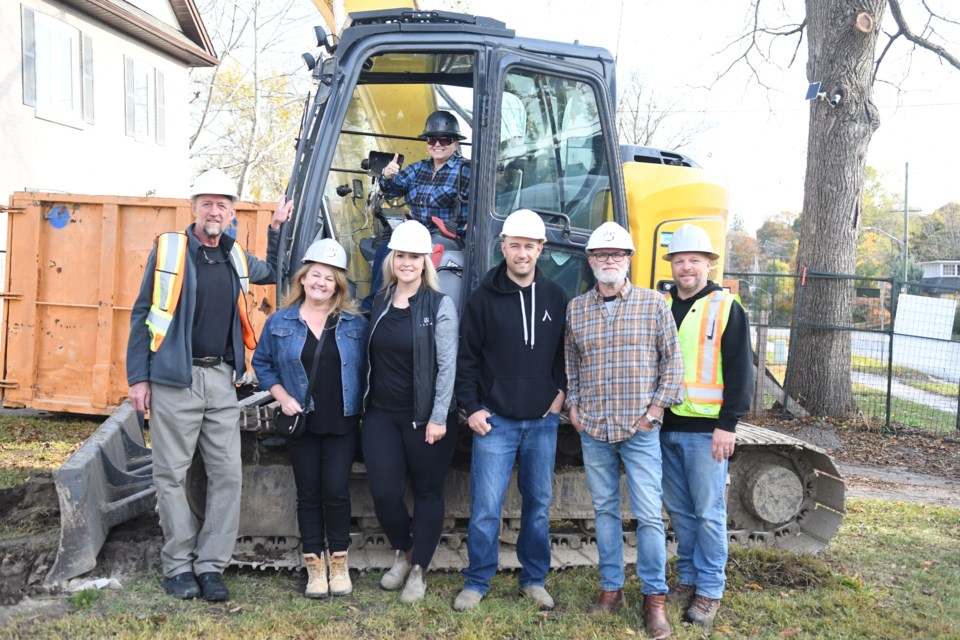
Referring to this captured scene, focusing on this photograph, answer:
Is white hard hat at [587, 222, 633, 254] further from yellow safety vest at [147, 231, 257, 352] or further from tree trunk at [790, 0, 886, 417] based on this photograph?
tree trunk at [790, 0, 886, 417]

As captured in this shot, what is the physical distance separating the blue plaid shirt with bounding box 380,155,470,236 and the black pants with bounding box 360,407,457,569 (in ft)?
3.84

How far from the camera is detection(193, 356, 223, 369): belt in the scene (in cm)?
432

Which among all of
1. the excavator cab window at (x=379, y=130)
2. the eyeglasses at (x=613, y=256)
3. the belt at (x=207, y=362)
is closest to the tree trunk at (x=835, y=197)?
the excavator cab window at (x=379, y=130)

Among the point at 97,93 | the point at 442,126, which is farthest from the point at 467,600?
the point at 97,93

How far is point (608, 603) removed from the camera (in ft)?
14.1

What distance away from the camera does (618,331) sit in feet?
13.3

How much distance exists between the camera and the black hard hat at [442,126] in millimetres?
4898

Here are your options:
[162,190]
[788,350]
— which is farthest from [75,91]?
[788,350]

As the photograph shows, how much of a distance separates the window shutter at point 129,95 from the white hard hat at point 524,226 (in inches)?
645

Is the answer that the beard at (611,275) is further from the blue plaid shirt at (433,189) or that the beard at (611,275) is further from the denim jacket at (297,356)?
the denim jacket at (297,356)

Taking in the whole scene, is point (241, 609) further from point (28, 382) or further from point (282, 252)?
point (28, 382)

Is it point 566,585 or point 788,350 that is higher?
point 788,350

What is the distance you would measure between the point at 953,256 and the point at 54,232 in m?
56.7

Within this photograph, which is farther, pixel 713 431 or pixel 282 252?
pixel 282 252
